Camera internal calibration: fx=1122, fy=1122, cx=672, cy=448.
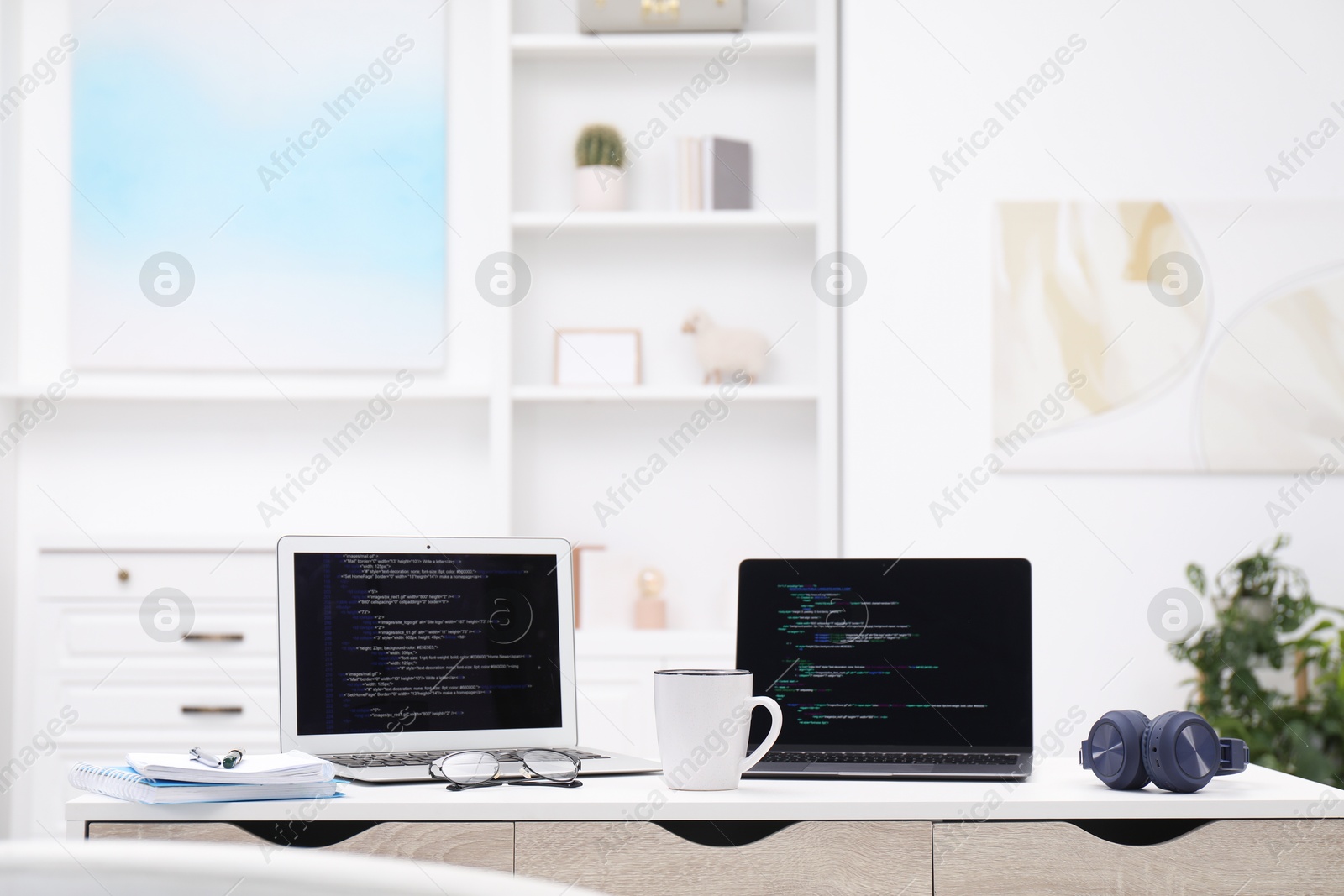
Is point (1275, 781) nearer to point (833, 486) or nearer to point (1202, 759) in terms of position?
point (1202, 759)

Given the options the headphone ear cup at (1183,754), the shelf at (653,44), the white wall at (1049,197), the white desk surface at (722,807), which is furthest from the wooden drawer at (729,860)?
the shelf at (653,44)

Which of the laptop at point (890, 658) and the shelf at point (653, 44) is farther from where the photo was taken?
the shelf at point (653, 44)

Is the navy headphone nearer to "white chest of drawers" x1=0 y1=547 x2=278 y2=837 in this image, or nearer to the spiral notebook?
the spiral notebook

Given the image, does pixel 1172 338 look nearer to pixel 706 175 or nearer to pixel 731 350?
pixel 731 350

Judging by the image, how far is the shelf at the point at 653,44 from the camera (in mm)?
3125

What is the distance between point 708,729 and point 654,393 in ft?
6.54

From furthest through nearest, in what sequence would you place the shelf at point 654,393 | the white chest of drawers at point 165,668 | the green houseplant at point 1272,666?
the shelf at point 654,393, the white chest of drawers at point 165,668, the green houseplant at point 1272,666

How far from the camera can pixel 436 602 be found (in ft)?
4.48

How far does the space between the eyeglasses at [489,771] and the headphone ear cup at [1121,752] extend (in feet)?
1.74

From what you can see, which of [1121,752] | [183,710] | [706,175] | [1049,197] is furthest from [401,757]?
[1049,197]

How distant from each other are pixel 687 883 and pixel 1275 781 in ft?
2.12

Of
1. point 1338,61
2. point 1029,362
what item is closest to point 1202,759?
point 1029,362

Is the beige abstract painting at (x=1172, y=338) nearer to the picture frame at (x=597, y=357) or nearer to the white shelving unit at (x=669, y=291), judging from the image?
the white shelving unit at (x=669, y=291)

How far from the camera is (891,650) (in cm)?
127
